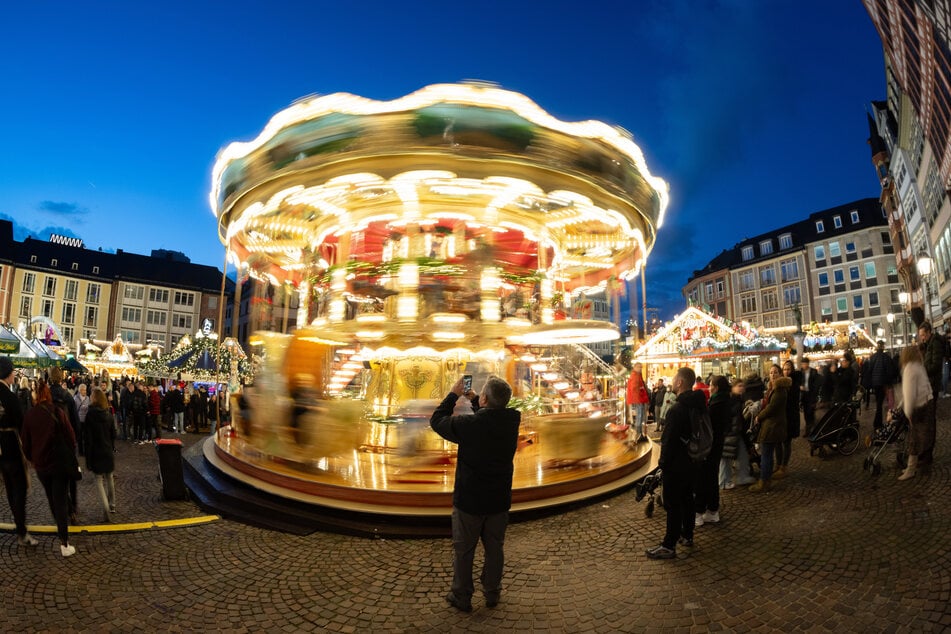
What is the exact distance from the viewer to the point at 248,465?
253 inches

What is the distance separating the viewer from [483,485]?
326 centimetres

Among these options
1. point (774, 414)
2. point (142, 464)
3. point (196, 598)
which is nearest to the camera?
point (196, 598)

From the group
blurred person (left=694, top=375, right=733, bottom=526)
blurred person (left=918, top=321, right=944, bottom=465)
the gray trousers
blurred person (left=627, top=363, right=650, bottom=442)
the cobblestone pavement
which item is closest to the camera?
the cobblestone pavement

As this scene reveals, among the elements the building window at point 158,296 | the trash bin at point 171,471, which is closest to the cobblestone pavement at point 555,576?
the trash bin at point 171,471

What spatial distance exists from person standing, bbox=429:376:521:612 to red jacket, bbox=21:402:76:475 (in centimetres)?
395

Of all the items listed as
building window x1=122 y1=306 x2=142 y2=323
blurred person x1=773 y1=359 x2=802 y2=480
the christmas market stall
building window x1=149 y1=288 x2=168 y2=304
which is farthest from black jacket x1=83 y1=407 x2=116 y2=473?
building window x1=149 y1=288 x2=168 y2=304

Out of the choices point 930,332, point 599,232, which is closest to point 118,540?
point 599,232

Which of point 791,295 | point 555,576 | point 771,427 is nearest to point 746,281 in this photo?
point 791,295

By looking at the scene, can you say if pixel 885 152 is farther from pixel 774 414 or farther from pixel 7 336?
pixel 7 336

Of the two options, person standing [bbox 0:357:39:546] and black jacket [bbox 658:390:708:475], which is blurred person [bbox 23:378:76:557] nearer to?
person standing [bbox 0:357:39:546]

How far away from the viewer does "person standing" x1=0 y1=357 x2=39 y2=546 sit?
4.54 m

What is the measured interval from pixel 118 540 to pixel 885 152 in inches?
1895

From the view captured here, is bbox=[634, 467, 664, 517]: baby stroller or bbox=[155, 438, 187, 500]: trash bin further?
bbox=[155, 438, 187, 500]: trash bin

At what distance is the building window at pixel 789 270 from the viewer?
5041 cm
